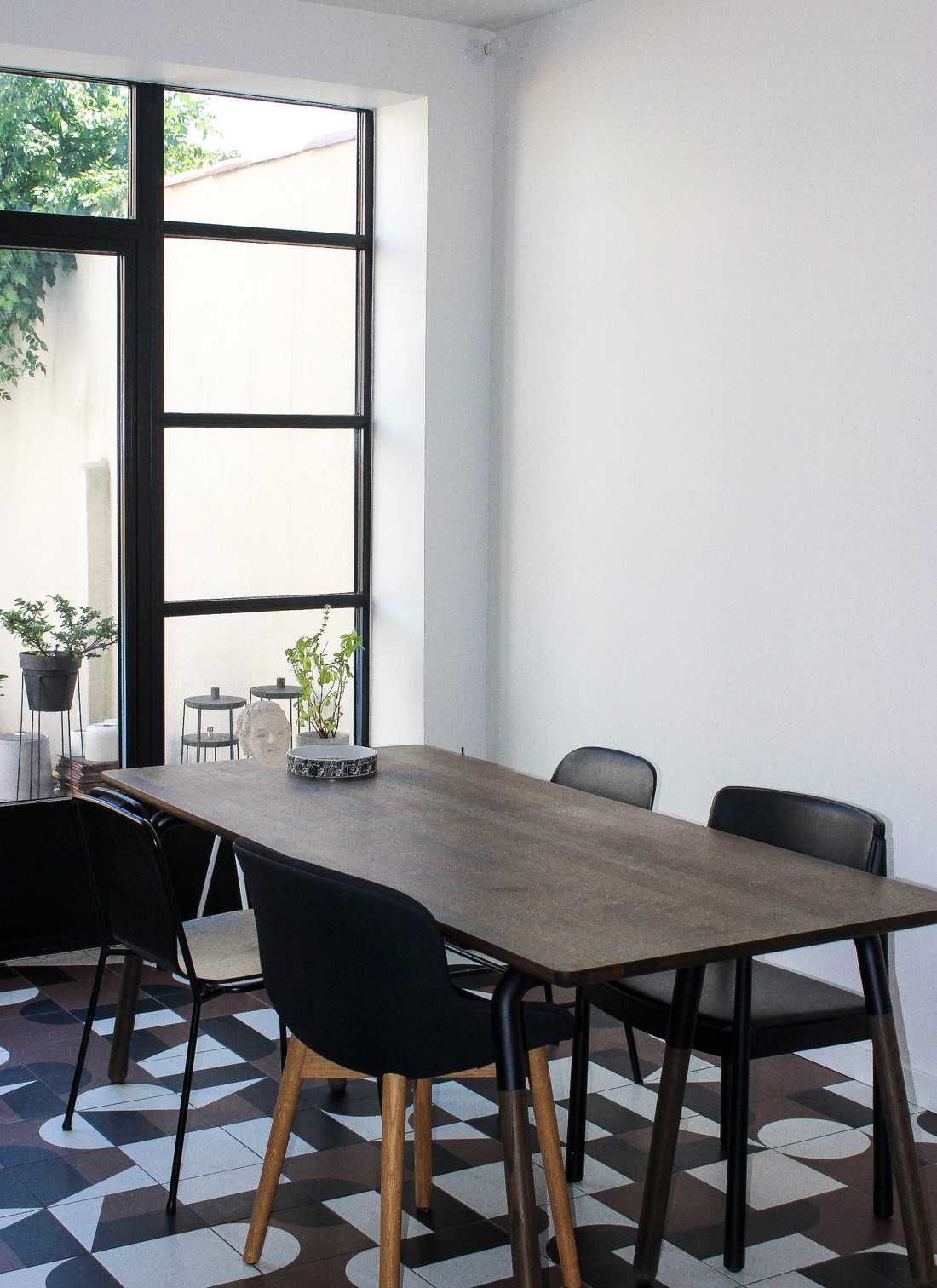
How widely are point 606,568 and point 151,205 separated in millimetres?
1820

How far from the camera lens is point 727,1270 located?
296cm

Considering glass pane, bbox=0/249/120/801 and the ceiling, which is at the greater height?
the ceiling

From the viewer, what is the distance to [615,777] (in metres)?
3.80

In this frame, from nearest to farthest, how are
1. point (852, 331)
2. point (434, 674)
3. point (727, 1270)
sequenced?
point (727, 1270)
point (852, 331)
point (434, 674)

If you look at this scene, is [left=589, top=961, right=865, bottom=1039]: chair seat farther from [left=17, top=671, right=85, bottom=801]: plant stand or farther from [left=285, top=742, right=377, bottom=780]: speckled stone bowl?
[left=17, top=671, right=85, bottom=801]: plant stand

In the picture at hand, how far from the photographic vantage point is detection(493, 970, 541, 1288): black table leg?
248cm

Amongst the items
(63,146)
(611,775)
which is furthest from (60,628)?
(611,775)

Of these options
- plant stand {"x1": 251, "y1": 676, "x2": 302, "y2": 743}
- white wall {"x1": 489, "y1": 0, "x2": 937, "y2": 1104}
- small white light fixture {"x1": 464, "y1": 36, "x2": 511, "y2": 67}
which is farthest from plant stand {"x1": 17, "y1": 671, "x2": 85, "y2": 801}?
small white light fixture {"x1": 464, "y1": 36, "x2": 511, "y2": 67}

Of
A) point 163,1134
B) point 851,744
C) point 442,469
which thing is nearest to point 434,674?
point 442,469

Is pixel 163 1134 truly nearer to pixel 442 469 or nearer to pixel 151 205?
pixel 442 469

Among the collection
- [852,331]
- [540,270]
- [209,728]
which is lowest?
[209,728]

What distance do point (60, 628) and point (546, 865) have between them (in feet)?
8.08

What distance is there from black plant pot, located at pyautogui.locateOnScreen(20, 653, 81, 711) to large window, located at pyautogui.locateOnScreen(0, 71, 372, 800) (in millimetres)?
38

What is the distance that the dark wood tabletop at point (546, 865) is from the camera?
2.50m
